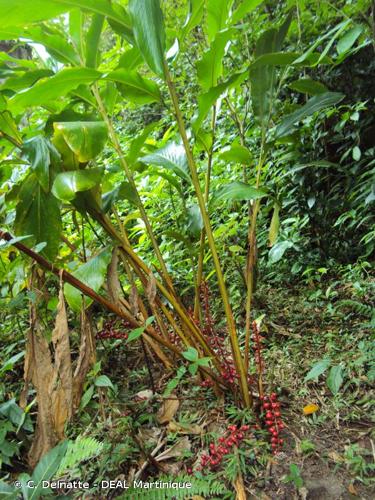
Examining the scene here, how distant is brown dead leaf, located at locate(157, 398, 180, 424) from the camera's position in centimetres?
122

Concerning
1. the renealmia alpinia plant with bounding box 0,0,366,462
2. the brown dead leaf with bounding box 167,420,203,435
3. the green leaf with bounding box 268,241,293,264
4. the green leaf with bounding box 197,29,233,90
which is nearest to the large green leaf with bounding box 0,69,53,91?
the renealmia alpinia plant with bounding box 0,0,366,462

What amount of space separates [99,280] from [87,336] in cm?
16

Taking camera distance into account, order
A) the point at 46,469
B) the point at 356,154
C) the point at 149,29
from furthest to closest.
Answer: the point at 356,154
the point at 149,29
the point at 46,469

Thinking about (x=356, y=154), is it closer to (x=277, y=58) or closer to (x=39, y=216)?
(x=277, y=58)

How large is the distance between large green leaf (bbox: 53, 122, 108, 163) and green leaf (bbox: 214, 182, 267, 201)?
1.32 feet

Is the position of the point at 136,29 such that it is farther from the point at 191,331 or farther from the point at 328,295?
the point at 328,295

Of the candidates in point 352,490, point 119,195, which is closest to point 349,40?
point 119,195

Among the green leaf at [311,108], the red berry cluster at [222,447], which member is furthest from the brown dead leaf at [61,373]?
the green leaf at [311,108]

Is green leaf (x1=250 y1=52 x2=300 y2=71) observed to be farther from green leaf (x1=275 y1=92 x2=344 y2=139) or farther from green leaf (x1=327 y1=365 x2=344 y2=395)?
green leaf (x1=327 y1=365 x2=344 y2=395)

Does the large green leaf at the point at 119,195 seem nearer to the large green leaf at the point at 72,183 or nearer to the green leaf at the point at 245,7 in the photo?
the large green leaf at the point at 72,183

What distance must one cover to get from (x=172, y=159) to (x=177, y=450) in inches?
38.1

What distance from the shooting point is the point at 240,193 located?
1.07 metres

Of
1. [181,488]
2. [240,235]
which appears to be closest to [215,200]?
[181,488]

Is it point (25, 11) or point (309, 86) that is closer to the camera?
point (25, 11)
